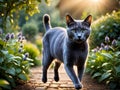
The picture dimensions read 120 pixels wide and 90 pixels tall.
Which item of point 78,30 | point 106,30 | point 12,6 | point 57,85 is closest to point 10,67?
point 57,85

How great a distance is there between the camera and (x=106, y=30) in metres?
8.76

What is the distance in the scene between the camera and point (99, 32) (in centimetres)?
895

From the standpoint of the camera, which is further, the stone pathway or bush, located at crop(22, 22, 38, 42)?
bush, located at crop(22, 22, 38, 42)

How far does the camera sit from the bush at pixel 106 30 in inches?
337

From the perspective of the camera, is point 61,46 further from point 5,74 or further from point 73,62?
point 5,74

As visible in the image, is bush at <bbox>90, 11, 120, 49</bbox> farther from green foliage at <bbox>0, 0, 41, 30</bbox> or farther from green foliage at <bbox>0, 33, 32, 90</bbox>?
green foliage at <bbox>0, 33, 32, 90</bbox>

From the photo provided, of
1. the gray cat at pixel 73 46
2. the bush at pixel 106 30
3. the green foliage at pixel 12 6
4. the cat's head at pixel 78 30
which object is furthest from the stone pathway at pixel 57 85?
the bush at pixel 106 30

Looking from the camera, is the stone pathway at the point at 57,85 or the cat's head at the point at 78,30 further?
the stone pathway at the point at 57,85

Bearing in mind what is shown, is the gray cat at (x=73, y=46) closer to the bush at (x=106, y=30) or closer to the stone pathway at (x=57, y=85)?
the stone pathway at (x=57, y=85)

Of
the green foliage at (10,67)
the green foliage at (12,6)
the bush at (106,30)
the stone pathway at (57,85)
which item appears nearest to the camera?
the green foliage at (10,67)

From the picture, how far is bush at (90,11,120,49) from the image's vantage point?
8.55 m

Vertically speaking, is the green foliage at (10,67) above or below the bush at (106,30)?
above

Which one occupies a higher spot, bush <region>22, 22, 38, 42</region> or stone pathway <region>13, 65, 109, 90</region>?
stone pathway <region>13, 65, 109, 90</region>

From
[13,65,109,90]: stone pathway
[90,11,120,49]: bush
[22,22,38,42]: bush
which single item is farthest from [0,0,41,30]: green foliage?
[22,22,38,42]: bush
